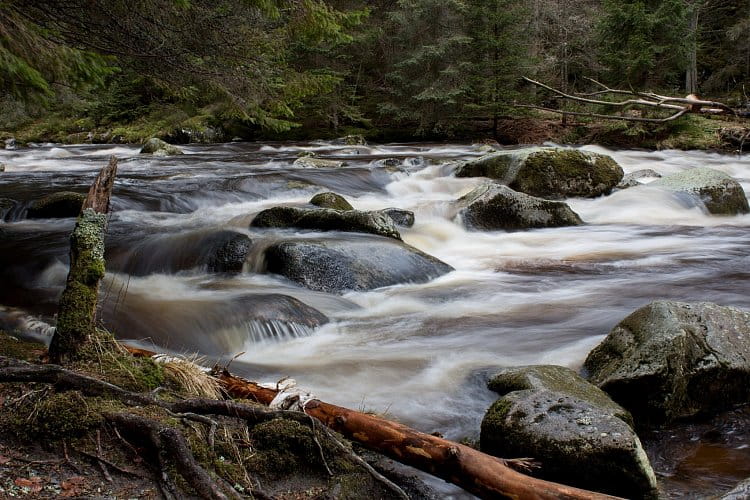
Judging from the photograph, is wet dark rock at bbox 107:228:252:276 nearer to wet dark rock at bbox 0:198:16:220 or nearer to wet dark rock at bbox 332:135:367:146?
wet dark rock at bbox 0:198:16:220

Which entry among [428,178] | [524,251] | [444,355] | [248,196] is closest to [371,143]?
[428,178]

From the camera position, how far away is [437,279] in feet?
24.4

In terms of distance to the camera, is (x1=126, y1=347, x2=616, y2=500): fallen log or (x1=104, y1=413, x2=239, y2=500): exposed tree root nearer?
(x1=104, y1=413, x2=239, y2=500): exposed tree root

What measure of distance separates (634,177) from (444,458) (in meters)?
13.3

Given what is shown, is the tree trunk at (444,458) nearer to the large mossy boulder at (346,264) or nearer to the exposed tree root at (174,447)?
the exposed tree root at (174,447)

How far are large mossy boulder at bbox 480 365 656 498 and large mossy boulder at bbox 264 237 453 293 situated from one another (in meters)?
3.41

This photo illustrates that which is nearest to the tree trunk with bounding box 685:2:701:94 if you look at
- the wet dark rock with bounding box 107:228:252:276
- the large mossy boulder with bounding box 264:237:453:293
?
the large mossy boulder with bounding box 264:237:453:293

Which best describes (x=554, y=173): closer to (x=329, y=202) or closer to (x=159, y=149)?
(x=329, y=202)

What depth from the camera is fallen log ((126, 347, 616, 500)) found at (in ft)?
8.14

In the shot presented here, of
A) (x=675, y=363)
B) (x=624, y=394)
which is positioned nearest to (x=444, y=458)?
(x=624, y=394)

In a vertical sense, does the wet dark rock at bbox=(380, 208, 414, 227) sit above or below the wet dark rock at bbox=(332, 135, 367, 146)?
below

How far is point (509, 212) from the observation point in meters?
10.1

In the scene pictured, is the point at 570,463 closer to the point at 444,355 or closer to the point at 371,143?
the point at 444,355

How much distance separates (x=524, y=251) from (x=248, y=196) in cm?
545
